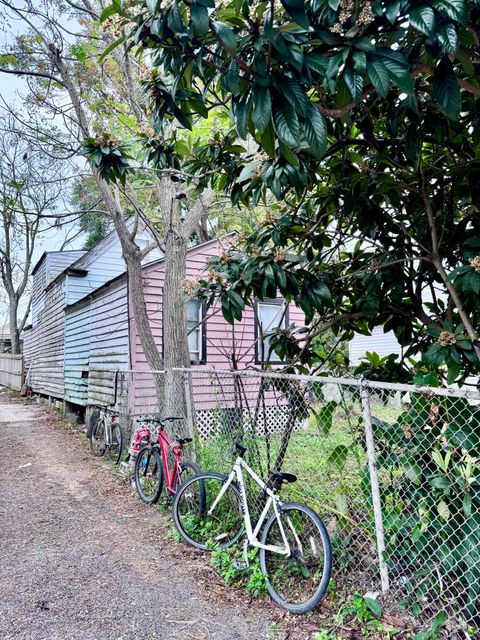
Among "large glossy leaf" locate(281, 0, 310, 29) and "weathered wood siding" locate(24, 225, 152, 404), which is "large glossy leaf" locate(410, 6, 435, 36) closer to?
"large glossy leaf" locate(281, 0, 310, 29)

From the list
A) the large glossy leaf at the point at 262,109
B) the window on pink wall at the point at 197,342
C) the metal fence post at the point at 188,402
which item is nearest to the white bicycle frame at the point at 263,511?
the metal fence post at the point at 188,402

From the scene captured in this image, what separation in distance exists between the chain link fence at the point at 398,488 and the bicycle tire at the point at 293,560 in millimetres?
172

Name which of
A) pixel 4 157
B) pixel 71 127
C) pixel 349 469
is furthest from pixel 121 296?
pixel 4 157

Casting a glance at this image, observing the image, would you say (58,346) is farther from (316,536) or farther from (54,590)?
(316,536)

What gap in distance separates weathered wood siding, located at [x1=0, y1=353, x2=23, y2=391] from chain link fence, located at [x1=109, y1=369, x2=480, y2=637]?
19145 mm

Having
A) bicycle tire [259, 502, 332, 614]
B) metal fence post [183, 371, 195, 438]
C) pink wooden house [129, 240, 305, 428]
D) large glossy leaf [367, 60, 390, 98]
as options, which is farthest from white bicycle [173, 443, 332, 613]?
pink wooden house [129, 240, 305, 428]

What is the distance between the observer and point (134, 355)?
8070 mm

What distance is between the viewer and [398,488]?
2.66 meters

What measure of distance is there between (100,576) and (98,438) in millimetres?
4821

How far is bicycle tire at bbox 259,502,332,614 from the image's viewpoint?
2900 millimetres

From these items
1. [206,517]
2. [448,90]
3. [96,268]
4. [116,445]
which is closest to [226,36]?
[448,90]

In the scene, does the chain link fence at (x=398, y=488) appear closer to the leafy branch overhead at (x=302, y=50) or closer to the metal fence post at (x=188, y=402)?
the metal fence post at (x=188, y=402)

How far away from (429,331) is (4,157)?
1531 centimetres

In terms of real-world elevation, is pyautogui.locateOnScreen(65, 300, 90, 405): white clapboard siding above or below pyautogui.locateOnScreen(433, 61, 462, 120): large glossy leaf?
below
